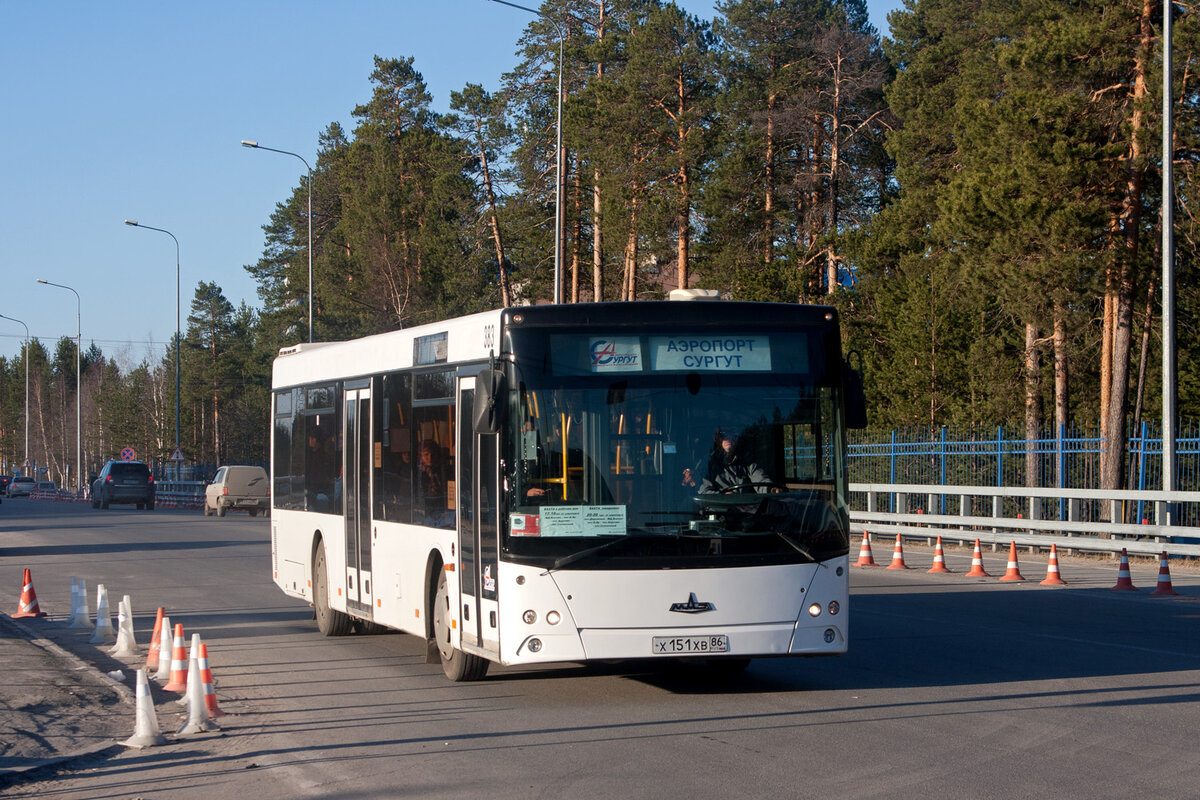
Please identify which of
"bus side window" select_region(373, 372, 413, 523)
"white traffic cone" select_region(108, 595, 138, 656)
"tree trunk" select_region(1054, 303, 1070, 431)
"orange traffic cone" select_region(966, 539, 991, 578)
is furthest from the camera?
"tree trunk" select_region(1054, 303, 1070, 431)

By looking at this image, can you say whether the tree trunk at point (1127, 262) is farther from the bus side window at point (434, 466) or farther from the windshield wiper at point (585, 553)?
the windshield wiper at point (585, 553)

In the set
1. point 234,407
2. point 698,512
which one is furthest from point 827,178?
point 234,407

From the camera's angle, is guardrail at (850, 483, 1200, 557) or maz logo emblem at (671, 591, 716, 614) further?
guardrail at (850, 483, 1200, 557)

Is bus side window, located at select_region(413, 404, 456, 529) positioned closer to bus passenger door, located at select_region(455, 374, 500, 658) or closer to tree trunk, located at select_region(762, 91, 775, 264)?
bus passenger door, located at select_region(455, 374, 500, 658)

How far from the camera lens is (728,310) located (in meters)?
9.90

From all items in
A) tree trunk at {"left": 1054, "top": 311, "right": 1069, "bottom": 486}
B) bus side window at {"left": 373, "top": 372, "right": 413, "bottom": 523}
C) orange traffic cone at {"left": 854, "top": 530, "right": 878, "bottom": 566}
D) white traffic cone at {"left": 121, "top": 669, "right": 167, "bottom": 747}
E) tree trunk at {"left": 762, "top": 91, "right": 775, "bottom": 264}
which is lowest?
orange traffic cone at {"left": 854, "top": 530, "right": 878, "bottom": 566}

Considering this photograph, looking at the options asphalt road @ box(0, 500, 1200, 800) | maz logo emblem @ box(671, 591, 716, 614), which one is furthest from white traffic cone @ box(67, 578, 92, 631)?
maz logo emblem @ box(671, 591, 716, 614)

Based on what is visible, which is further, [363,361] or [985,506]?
[985,506]

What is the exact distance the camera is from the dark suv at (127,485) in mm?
54562

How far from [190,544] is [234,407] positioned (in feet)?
303

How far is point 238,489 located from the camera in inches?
1870

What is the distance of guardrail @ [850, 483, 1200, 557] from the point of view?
2145cm

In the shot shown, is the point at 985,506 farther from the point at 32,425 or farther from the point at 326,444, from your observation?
the point at 32,425

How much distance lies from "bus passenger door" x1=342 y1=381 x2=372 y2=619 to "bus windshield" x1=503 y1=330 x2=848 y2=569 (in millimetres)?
3549
